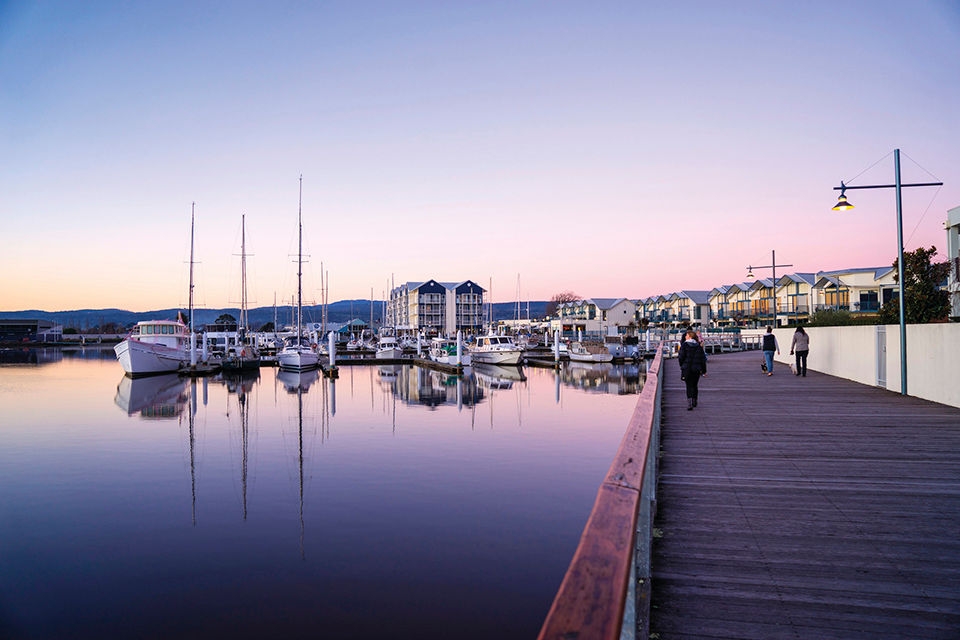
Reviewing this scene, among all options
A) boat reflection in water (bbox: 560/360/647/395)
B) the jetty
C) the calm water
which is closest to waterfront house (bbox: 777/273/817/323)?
boat reflection in water (bbox: 560/360/647/395)

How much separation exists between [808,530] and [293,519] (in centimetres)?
1143

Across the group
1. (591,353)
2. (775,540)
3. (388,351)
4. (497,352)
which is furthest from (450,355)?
(775,540)

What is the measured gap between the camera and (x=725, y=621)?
389cm

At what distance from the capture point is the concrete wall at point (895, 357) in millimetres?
12414

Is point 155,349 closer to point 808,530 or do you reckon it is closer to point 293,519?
point 293,519

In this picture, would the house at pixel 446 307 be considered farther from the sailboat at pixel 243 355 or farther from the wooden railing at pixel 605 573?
the wooden railing at pixel 605 573

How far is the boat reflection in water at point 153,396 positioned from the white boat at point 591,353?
35.6 metres

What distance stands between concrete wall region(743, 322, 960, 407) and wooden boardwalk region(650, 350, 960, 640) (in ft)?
6.96

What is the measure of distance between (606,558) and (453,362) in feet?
184

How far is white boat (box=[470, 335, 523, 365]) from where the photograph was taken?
5884 centimetres

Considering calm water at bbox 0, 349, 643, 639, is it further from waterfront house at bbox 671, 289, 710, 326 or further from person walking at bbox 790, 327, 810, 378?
waterfront house at bbox 671, 289, 710, 326

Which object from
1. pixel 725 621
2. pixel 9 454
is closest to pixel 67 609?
pixel 725 621

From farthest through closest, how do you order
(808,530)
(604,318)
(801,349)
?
(604,318)
(801,349)
(808,530)

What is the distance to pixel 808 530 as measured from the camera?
5.49m
